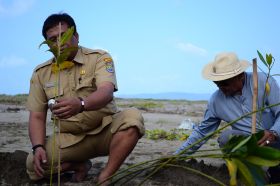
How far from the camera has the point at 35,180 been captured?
310 cm

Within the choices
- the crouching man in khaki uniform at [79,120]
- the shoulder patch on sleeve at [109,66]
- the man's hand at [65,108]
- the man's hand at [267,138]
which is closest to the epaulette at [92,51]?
the crouching man in khaki uniform at [79,120]

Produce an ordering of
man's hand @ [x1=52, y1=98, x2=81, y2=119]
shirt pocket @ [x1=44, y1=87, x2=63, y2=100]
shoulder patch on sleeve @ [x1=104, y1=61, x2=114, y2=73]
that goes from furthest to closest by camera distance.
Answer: shirt pocket @ [x1=44, y1=87, x2=63, y2=100] → shoulder patch on sleeve @ [x1=104, y1=61, x2=114, y2=73] → man's hand @ [x1=52, y1=98, x2=81, y2=119]

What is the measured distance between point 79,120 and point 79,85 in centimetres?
Answer: 25

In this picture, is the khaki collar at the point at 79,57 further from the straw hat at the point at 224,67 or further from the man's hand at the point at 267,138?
the man's hand at the point at 267,138

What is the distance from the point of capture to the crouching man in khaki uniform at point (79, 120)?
284cm

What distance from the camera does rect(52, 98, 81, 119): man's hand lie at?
194 centimetres

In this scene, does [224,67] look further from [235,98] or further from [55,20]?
[55,20]

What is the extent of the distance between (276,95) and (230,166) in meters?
2.00

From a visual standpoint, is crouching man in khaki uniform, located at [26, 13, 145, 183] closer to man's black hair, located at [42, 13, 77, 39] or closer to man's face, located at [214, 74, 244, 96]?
man's black hair, located at [42, 13, 77, 39]

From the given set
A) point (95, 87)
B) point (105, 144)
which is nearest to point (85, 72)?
point (95, 87)

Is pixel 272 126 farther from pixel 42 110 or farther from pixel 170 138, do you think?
pixel 170 138

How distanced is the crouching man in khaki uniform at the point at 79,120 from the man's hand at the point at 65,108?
689mm

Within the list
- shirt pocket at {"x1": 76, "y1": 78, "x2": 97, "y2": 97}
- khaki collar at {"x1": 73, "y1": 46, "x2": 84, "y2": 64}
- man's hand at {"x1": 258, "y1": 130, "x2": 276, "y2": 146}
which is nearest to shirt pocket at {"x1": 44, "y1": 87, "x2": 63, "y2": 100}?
shirt pocket at {"x1": 76, "y1": 78, "x2": 97, "y2": 97}

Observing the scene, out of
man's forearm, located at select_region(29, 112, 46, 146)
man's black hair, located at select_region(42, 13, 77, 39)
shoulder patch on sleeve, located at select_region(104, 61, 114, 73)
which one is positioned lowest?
man's forearm, located at select_region(29, 112, 46, 146)
